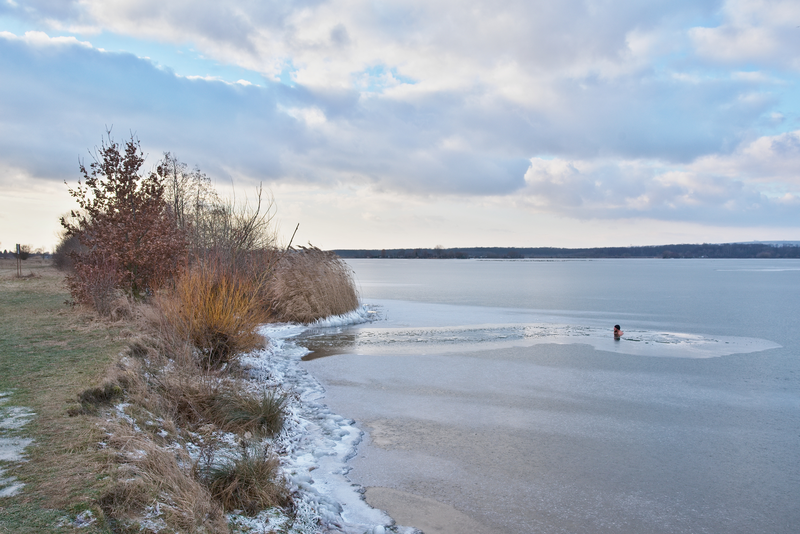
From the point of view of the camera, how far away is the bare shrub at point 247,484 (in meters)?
4.59

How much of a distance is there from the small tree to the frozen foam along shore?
204 inches

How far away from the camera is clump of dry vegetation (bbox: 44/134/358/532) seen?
4387mm

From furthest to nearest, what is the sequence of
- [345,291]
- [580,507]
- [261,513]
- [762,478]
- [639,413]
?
[345,291] → [639,413] → [762,478] → [580,507] → [261,513]

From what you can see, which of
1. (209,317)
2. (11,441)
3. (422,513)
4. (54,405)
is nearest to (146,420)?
(54,405)

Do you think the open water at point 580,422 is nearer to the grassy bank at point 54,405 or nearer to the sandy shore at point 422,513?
the sandy shore at point 422,513

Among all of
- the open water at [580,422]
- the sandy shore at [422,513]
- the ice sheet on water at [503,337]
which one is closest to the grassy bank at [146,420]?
the sandy shore at [422,513]

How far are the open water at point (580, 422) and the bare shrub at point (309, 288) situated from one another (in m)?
2.51

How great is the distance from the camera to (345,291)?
1973cm

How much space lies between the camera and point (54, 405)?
226 inches

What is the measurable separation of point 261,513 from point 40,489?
5.20 ft

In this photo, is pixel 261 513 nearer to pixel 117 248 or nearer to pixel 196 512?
pixel 196 512

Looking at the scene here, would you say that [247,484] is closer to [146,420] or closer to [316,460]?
[316,460]

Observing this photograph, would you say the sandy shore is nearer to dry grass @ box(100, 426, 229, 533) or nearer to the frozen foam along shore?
the frozen foam along shore

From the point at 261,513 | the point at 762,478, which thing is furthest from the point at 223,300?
the point at 762,478
